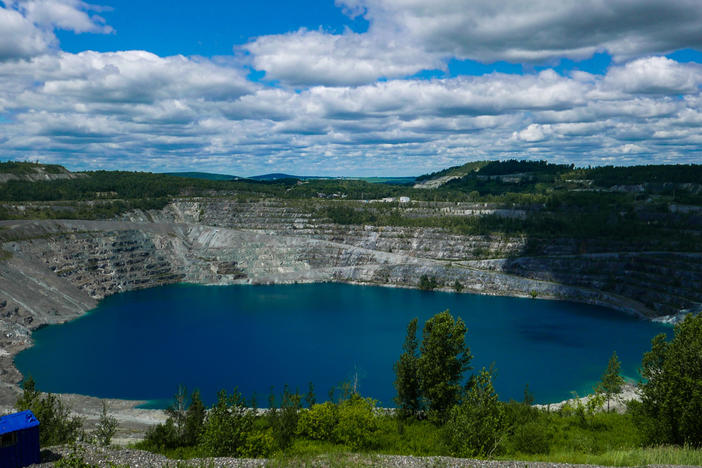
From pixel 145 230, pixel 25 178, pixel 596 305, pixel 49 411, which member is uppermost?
pixel 25 178

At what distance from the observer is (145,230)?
366ft

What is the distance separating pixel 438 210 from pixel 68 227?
88525 mm

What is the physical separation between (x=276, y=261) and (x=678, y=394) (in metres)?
94.3

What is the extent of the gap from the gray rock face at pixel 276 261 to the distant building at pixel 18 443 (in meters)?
51.2

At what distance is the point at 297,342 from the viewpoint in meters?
69.4

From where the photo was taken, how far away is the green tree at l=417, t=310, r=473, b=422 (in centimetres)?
3466

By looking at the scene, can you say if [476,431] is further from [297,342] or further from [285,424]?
[297,342]

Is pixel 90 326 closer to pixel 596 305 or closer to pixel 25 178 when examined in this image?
pixel 596 305

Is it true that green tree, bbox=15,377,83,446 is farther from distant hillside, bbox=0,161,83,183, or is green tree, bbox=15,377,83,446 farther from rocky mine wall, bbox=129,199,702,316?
distant hillside, bbox=0,161,83,183

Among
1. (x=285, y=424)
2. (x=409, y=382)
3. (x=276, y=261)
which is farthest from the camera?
(x=276, y=261)

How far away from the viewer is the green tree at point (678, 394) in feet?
85.1

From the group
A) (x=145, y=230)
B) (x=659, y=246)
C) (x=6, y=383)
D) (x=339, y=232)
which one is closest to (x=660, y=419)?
(x=6, y=383)

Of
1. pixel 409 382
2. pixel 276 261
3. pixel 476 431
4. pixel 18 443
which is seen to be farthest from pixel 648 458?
pixel 276 261

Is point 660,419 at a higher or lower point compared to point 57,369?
higher
